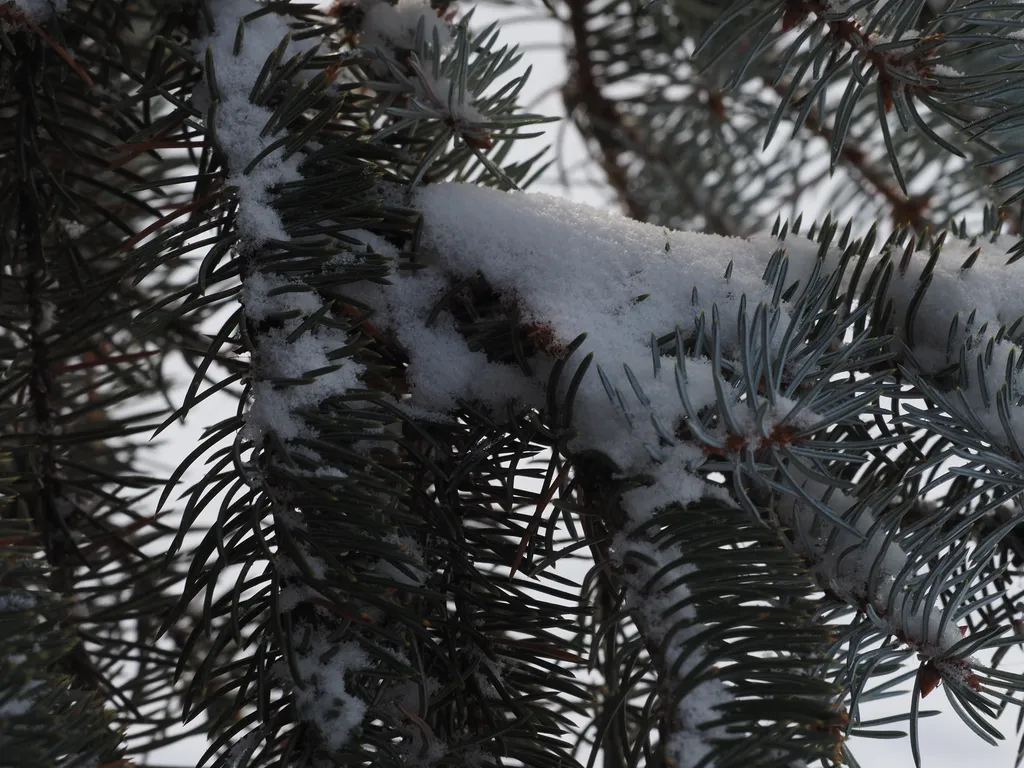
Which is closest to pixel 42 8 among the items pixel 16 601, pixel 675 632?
pixel 16 601

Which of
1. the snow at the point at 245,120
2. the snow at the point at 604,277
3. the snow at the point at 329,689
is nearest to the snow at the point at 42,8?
the snow at the point at 245,120

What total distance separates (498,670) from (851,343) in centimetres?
17

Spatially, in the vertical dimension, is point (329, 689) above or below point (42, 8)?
below

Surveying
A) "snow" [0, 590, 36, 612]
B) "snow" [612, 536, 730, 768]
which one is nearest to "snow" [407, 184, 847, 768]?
"snow" [612, 536, 730, 768]

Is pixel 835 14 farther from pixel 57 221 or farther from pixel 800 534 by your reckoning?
pixel 57 221

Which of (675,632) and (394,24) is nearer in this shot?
(675,632)

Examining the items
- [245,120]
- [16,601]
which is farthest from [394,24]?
[16,601]

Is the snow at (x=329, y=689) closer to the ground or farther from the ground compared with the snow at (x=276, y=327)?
closer to the ground

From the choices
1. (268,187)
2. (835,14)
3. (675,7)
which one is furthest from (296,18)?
(675,7)

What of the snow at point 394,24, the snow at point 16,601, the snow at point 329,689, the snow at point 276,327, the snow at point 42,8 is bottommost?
the snow at point 329,689

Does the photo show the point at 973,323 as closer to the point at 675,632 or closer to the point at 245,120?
the point at 675,632

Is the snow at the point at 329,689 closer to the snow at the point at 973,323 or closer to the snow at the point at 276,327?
the snow at the point at 276,327

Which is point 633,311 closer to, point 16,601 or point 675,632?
point 675,632

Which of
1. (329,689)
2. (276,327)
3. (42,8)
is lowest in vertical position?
(329,689)
